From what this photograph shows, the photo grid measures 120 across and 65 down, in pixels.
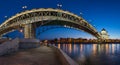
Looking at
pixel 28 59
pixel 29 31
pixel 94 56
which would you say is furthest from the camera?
pixel 29 31

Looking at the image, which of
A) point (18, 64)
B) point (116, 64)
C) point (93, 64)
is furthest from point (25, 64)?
point (116, 64)

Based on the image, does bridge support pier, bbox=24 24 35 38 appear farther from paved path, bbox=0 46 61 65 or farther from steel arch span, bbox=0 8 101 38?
paved path, bbox=0 46 61 65

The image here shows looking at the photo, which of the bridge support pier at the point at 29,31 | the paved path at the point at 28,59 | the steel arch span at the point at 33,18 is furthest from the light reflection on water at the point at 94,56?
the paved path at the point at 28,59

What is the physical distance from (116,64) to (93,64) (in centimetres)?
646

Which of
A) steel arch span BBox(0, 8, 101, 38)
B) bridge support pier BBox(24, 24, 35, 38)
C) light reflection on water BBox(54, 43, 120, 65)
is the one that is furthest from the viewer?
steel arch span BBox(0, 8, 101, 38)

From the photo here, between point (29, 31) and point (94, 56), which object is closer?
point (94, 56)

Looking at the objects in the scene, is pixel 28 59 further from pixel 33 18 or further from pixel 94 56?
pixel 33 18

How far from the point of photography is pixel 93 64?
53.0 m

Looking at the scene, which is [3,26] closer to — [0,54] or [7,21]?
[7,21]

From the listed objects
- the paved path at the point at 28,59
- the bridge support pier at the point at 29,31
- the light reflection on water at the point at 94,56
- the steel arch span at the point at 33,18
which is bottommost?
the light reflection on water at the point at 94,56

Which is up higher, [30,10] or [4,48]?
[30,10]

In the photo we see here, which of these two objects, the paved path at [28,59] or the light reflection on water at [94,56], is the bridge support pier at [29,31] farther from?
the paved path at [28,59]

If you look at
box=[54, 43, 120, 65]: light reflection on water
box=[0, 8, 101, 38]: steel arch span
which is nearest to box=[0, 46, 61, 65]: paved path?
box=[54, 43, 120, 65]: light reflection on water

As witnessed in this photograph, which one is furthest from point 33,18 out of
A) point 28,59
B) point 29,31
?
point 28,59
